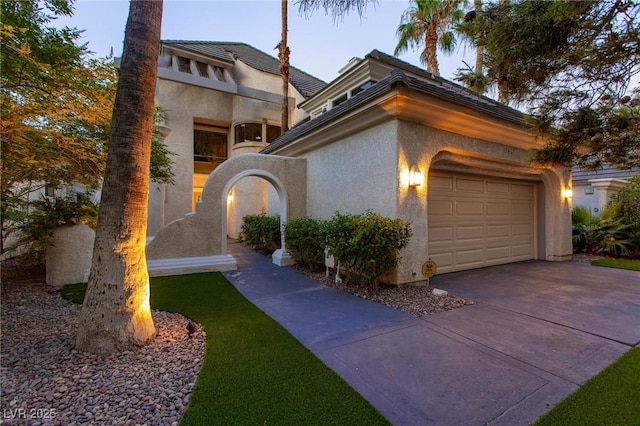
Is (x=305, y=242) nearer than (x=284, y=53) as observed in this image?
Yes

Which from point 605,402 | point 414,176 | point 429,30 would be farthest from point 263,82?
point 605,402

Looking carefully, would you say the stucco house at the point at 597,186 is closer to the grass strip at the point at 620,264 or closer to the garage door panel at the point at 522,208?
the garage door panel at the point at 522,208

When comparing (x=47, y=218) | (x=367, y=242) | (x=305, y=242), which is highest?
(x=47, y=218)

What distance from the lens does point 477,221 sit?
8.34 meters

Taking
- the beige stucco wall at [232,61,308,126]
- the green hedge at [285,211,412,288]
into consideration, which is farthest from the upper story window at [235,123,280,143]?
the green hedge at [285,211,412,288]

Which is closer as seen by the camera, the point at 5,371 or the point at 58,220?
the point at 5,371

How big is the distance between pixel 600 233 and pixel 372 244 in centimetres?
1017

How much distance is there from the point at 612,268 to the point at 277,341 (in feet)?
32.3

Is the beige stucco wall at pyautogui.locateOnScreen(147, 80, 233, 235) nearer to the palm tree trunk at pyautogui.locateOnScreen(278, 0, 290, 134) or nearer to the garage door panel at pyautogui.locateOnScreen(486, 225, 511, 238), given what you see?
the palm tree trunk at pyautogui.locateOnScreen(278, 0, 290, 134)

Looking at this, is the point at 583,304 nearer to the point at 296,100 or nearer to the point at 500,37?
the point at 500,37

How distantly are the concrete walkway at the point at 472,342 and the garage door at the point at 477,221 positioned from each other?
4.50ft

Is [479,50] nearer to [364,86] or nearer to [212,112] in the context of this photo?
[364,86]

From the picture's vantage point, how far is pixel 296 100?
1627cm

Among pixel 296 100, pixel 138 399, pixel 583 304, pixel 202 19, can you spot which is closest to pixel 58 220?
pixel 138 399
